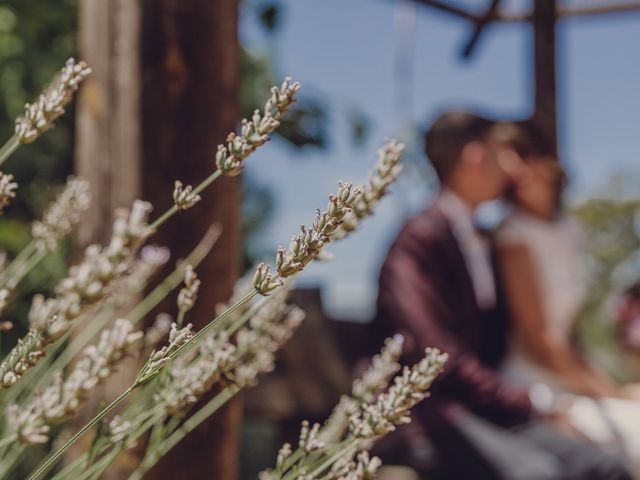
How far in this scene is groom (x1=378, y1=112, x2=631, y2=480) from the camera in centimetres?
221

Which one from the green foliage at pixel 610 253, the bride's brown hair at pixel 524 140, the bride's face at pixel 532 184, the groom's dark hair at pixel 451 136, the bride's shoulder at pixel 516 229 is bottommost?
the green foliage at pixel 610 253

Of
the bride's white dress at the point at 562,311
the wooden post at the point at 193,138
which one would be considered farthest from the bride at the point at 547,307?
the wooden post at the point at 193,138

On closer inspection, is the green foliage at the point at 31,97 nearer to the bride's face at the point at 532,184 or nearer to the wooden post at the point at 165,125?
the wooden post at the point at 165,125

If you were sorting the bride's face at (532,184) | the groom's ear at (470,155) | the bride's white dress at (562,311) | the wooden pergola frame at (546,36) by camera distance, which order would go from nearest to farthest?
the bride's white dress at (562,311), the groom's ear at (470,155), the bride's face at (532,184), the wooden pergola frame at (546,36)

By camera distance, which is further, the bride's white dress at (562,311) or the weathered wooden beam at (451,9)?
the weathered wooden beam at (451,9)

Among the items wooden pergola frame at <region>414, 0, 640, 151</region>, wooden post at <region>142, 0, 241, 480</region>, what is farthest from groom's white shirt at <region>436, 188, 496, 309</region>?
wooden pergola frame at <region>414, 0, 640, 151</region>

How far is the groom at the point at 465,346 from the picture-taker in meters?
2.21

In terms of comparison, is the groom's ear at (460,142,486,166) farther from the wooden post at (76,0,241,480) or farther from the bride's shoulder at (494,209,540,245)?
the wooden post at (76,0,241,480)

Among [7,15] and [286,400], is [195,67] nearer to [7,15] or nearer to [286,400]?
[7,15]

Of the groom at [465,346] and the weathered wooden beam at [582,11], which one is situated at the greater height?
the weathered wooden beam at [582,11]

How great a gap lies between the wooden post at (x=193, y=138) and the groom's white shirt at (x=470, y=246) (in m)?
0.84

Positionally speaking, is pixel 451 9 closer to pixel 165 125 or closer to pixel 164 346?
pixel 165 125

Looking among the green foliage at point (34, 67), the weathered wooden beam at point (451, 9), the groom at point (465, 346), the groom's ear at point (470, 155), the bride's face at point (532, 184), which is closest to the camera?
A: the groom at point (465, 346)

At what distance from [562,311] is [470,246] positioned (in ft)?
1.66
